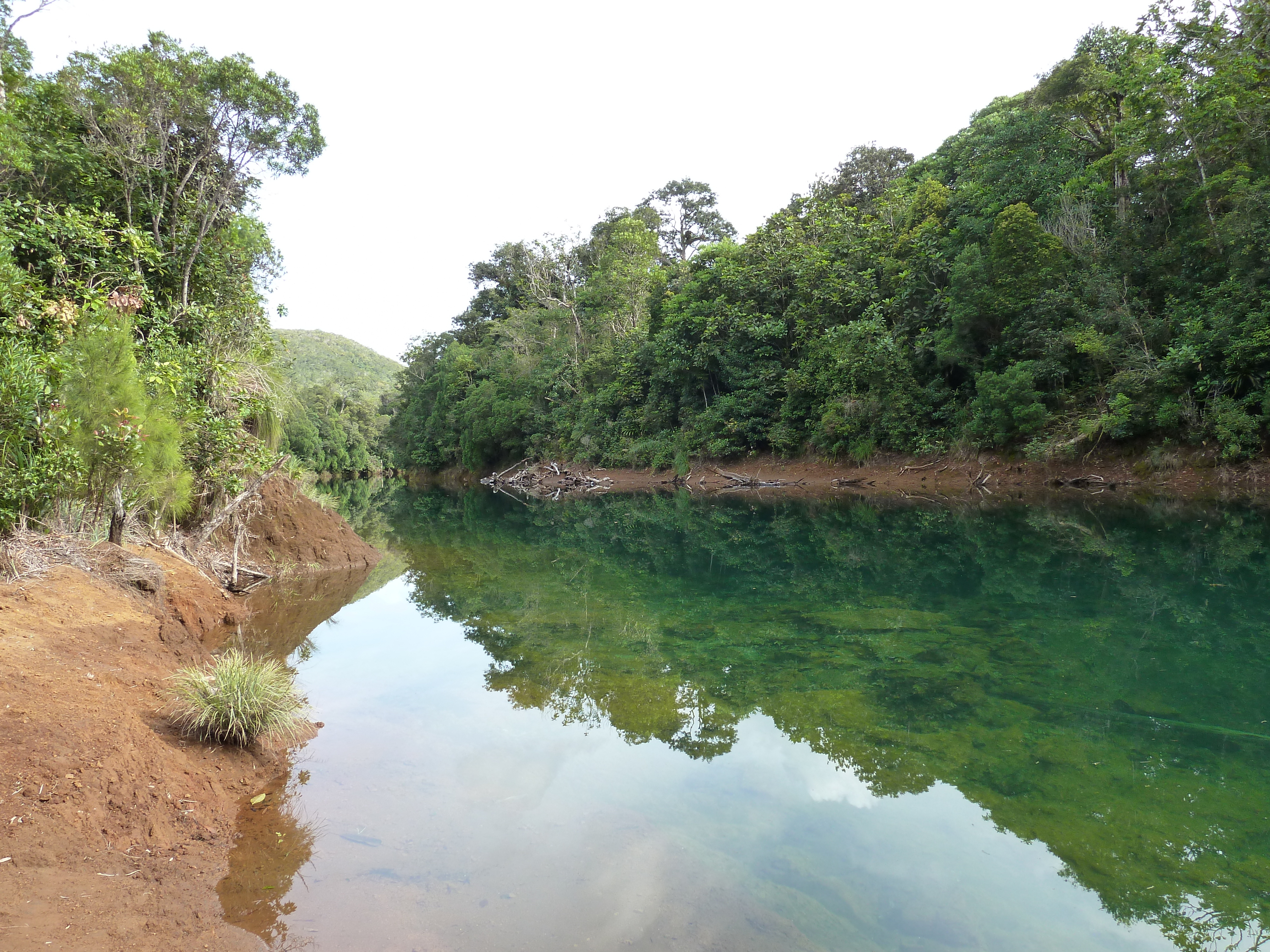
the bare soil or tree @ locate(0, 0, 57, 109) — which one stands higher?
tree @ locate(0, 0, 57, 109)

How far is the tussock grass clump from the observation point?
5648 mm

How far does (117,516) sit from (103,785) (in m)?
6.62

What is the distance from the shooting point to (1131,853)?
4277 mm

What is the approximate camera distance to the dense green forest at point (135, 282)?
26.9 ft

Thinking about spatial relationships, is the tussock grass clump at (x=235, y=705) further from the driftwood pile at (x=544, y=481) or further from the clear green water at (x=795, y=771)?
the driftwood pile at (x=544, y=481)

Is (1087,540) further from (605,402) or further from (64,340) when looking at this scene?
(605,402)

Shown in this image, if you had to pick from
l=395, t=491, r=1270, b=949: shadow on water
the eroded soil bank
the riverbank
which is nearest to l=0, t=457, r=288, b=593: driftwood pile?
the eroded soil bank

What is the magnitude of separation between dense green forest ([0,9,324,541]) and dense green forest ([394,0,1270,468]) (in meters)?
25.2

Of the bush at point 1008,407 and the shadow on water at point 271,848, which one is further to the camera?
the bush at point 1008,407

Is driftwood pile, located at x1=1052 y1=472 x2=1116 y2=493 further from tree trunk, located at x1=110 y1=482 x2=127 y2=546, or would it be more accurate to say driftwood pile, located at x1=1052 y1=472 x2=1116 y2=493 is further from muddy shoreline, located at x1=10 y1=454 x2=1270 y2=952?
tree trunk, located at x1=110 y1=482 x2=127 y2=546

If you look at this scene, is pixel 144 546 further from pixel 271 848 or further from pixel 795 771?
pixel 795 771

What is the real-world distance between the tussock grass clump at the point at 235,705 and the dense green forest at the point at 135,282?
154 inches

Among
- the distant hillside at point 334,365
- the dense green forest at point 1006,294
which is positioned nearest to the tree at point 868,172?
the dense green forest at point 1006,294

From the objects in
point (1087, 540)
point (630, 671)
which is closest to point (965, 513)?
point (1087, 540)
